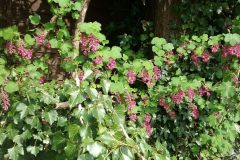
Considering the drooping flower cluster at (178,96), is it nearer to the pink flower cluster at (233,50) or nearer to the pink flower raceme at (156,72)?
the pink flower raceme at (156,72)

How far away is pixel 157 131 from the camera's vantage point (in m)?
4.56

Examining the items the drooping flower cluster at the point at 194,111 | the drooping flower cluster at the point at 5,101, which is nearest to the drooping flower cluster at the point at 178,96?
the drooping flower cluster at the point at 194,111

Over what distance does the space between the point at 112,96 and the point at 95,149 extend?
91 cm

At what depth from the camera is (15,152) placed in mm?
2691

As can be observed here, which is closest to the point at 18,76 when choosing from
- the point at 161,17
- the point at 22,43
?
the point at 22,43

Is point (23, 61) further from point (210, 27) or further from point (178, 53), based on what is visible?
point (210, 27)

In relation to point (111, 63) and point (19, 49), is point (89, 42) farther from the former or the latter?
point (19, 49)

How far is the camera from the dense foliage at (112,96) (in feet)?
7.25

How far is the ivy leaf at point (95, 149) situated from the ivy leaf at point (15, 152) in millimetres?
987

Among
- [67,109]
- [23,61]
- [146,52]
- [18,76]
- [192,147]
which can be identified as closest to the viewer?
[67,109]

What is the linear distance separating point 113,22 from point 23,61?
1917 mm

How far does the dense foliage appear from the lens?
2.21 metres

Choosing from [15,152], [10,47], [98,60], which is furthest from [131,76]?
[15,152]

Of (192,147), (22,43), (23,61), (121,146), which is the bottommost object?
(192,147)
